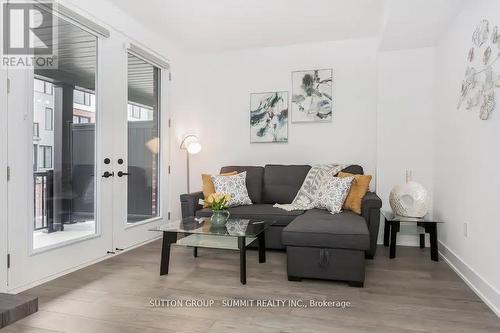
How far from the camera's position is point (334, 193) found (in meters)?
3.52

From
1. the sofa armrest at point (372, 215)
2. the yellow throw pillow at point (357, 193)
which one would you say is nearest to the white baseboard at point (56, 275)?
the yellow throw pillow at point (357, 193)

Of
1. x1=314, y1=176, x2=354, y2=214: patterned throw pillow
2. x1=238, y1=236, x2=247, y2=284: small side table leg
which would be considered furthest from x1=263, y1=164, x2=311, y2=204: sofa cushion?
x1=238, y1=236, x2=247, y2=284: small side table leg

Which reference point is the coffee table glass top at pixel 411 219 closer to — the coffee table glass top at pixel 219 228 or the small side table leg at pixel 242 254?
the coffee table glass top at pixel 219 228

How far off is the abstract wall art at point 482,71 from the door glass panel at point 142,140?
3385 millimetres

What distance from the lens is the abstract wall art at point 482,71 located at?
7.61ft

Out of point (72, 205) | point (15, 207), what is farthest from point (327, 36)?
point (15, 207)

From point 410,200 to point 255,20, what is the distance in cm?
265

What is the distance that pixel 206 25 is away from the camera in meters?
3.96

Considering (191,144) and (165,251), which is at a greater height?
(191,144)

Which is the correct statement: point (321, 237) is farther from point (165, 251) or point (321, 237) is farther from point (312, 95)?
point (312, 95)

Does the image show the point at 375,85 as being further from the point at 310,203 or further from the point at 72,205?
the point at 72,205

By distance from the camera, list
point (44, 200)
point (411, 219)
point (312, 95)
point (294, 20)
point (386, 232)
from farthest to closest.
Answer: point (312, 95) < point (386, 232) < point (294, 20) < point (411, 219) < point (44, 200)

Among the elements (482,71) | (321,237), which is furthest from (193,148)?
(482,71)

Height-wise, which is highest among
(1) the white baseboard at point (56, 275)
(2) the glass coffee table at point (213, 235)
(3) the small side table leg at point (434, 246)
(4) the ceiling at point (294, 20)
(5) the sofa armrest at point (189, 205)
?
(4) the ceiling at point (294, 20)
